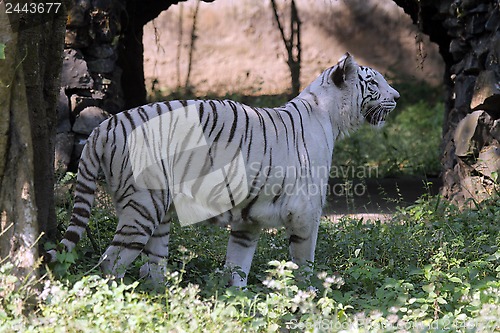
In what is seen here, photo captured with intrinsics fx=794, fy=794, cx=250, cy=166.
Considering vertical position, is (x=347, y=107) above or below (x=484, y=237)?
above

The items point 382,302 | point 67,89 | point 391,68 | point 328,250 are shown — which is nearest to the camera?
point 382,302

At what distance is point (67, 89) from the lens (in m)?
7.79

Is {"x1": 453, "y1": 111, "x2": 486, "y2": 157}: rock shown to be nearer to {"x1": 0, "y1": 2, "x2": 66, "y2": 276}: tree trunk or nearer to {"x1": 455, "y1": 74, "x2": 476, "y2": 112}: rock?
{"x1": 455, "y1": 74, "x2": 476, "y2": 112}: rock

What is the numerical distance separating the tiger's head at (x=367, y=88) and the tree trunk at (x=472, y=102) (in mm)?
2106

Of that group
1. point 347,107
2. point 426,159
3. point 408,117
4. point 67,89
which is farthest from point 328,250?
point 408,117

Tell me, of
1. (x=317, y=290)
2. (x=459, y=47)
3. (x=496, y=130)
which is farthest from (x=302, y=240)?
(x=459, y=47)

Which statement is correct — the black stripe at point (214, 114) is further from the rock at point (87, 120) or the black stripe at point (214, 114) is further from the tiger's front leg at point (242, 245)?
the rock at point (87, 120)

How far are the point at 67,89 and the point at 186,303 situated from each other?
459cm

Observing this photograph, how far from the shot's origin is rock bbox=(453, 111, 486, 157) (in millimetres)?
8047

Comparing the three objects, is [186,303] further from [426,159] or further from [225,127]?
[426,159]

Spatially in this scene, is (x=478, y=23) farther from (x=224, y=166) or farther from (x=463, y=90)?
(x=224, y=166)

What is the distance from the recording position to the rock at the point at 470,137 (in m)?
8.05

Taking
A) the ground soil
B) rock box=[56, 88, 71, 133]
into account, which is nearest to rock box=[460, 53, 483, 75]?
rock box=[56, 88, 71, 133]

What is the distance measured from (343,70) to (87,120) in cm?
305
